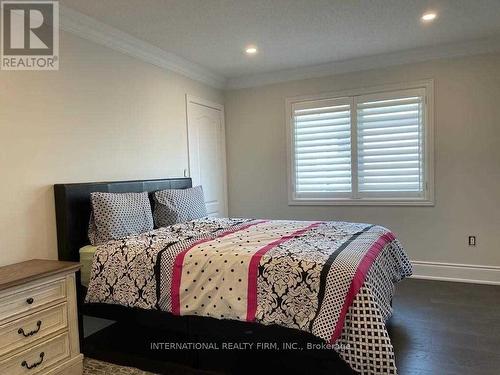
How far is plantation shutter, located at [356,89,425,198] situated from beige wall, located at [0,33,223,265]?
225 centimetres

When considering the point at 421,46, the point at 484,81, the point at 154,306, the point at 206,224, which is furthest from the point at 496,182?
the point at 154,306

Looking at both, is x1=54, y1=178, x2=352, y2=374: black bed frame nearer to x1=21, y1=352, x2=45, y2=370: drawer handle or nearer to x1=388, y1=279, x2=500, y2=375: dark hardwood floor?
x1=21, y1=352, x2=45, y2=370: drawer handle

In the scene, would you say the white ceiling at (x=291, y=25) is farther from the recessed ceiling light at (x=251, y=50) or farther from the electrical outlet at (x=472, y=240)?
the electrical outlet at (x=472, y=240)

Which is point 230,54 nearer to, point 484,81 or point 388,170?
point 388,170

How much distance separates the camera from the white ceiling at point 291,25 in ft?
9.00

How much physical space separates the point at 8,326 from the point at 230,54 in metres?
3.14

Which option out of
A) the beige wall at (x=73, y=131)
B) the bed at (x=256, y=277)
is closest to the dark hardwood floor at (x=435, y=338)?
the bed at (x=256, y=277)

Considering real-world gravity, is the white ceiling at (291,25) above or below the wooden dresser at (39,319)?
above

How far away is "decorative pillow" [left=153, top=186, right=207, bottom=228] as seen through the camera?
3303 millimetres

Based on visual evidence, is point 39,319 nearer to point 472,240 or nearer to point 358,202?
point 358,202

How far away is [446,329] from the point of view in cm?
272

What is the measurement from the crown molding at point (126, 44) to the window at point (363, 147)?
1274 millimetres

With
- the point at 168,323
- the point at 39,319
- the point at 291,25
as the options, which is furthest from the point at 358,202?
the point at 39,319

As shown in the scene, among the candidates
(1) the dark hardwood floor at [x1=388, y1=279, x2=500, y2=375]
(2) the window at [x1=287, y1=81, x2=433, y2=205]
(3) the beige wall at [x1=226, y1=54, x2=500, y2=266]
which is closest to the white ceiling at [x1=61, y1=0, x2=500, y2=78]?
(3) the beige wall at [x1=226, y1=54, x2=500, y2=266]
